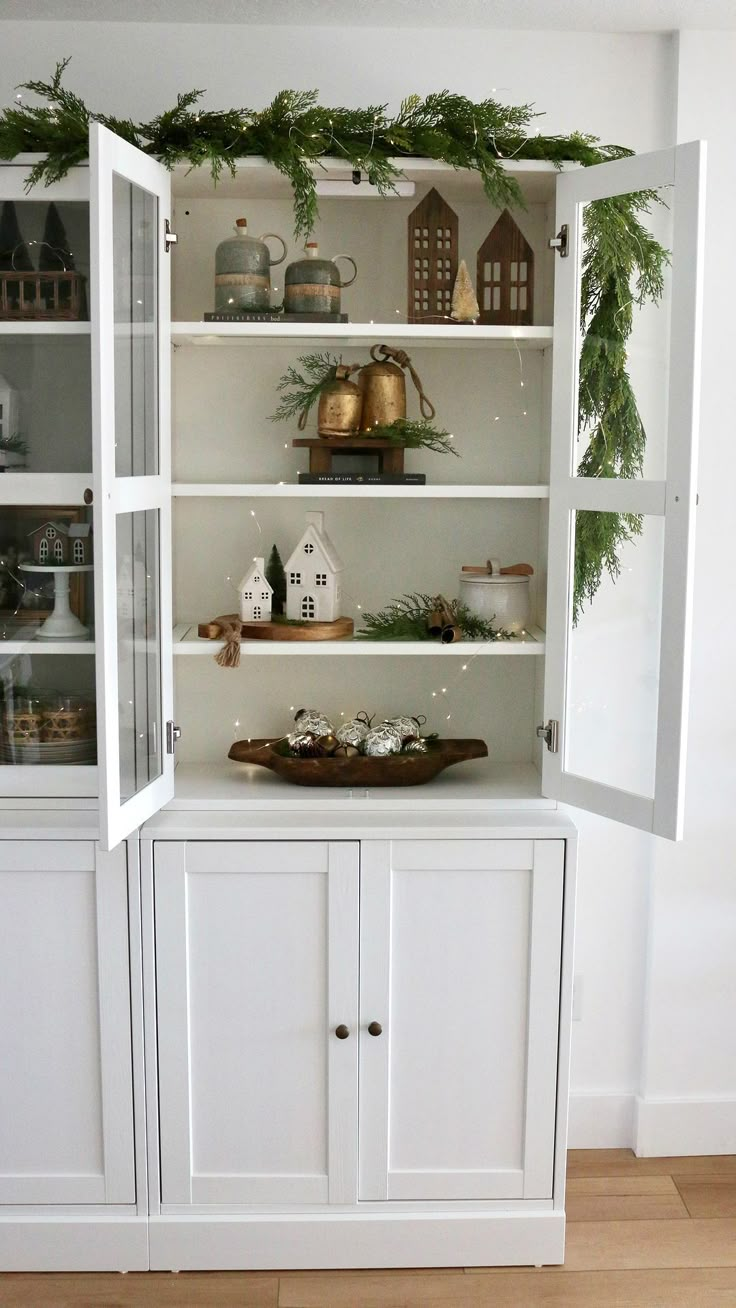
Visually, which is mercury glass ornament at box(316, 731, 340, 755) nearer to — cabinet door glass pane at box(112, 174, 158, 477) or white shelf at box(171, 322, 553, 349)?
cabinet door glass pane at box(112, 174, 158, 477)

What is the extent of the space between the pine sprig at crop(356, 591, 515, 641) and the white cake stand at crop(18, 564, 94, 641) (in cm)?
60

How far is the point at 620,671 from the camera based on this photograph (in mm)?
2184

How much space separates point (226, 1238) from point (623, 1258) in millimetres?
827

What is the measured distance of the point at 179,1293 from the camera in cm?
226

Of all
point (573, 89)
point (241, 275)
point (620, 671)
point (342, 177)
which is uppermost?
point (573, 89)

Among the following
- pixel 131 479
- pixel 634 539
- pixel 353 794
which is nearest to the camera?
pixel 131 479

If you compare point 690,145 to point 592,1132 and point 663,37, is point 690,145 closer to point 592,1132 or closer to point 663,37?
point 663,37

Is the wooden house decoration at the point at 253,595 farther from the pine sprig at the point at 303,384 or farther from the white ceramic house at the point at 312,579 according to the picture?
the pine sprig at the point at 303,384

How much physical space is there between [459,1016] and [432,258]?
1.55m

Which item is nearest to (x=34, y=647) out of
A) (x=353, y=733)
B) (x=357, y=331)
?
(x=353, y=733)

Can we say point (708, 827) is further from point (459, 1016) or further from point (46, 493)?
point (46, 493)

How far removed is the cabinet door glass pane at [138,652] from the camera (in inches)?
82.9

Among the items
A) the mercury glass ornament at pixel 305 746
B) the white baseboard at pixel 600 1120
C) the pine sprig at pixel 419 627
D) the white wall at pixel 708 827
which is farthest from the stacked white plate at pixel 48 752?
the white baseboard at pixel 600 1120

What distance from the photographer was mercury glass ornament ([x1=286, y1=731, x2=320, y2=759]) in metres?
2.43
